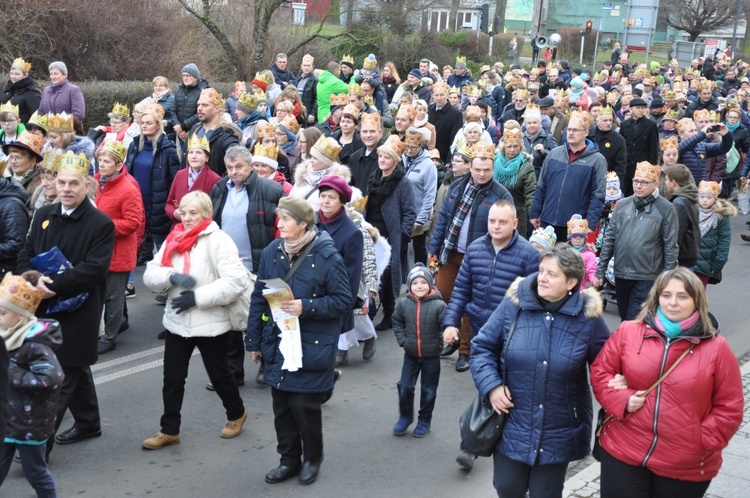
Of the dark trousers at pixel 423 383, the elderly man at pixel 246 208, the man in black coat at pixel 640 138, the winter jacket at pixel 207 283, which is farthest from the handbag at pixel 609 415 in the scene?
the man in black coat at pixel 640 138

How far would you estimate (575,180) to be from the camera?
35.2 feet

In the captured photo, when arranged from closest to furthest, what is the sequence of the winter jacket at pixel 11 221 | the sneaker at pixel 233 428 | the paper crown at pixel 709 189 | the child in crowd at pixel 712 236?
the sneaker at pixel 233 428 → the winter jacket at pixel 11 221 → the child in crowd at pixel 712 236 → the paper crown at pixel 709 189

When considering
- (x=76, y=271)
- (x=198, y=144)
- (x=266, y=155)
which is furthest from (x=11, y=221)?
(x=266, y=155)

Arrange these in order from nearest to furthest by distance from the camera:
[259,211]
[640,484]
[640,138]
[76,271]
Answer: [640,484] → [76,271] → [259,211] → [640,138]

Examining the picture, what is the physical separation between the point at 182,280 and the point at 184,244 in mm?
255

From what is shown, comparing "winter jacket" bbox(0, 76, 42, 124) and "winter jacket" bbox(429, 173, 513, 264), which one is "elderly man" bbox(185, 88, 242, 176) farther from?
"winter jacket" bbox(0, 76, 42, 124)

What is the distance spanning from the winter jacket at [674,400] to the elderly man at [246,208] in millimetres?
4076

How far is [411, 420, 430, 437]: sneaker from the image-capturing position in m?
7.35

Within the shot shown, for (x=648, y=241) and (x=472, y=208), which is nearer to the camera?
(x=648, y=241)

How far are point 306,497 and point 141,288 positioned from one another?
574 centimetres

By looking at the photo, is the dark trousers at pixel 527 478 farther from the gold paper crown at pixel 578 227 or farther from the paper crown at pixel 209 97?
the paper crown at pixel 209 97

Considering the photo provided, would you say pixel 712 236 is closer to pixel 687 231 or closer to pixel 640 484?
pixel 687 231

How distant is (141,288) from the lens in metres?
11.4

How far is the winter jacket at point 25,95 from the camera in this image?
1488cm
